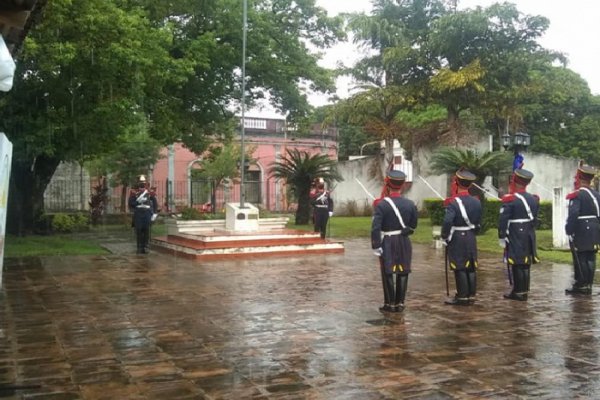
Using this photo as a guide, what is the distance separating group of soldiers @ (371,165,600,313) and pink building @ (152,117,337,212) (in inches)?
887

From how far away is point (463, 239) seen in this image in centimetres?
779

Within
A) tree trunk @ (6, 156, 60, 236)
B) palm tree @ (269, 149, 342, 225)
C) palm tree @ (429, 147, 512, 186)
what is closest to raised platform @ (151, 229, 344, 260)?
palm tree @ (429, 147, 512, 186)

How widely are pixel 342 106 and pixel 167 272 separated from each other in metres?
15.1

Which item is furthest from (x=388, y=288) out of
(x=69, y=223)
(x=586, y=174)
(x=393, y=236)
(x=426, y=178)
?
(x=426, y=178)

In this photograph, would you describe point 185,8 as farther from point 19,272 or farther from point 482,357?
point 482,357

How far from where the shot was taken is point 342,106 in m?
25.0

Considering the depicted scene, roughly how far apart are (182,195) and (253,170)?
15.9 feet

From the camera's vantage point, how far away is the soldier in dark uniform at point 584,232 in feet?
28.5

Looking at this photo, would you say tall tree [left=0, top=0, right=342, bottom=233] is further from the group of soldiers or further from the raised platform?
the group of soldiers

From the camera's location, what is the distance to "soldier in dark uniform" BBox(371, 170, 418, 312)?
7348 mm

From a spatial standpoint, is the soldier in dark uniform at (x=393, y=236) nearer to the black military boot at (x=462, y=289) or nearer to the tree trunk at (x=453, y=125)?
the black military boot at (x=462, y=289)

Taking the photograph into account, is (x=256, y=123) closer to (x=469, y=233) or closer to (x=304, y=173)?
(x=304, y=173)

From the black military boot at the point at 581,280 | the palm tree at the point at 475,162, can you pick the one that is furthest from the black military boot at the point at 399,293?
the palm tree at the point at 475,162

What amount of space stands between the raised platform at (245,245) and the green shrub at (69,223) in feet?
21.1
